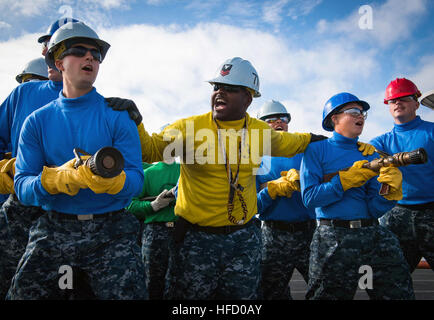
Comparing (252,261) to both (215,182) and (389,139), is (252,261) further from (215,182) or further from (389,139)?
(389,139)

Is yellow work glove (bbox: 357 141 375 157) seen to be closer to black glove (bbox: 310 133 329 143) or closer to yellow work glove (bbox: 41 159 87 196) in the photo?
black glove (bbox: 310 133 329 143)

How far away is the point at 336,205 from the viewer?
383 cm

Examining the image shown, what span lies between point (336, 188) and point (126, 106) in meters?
2.30

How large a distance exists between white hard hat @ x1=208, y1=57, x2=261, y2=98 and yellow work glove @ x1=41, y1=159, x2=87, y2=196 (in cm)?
177

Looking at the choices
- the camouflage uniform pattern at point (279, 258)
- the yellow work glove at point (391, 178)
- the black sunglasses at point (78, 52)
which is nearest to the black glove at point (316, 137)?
the yellow work glove at point (391, 178)

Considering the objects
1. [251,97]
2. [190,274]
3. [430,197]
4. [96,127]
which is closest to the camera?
[96,127]

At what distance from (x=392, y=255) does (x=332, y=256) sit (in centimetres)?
61

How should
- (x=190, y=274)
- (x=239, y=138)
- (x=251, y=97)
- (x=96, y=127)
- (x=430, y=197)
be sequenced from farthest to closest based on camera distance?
1. (x=430, y=197)
2. (x=251, y=97)
3. (x=239, y=138)
4. (x=190, y=274)
5. (x=96, y=127)

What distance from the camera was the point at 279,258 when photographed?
4.94m

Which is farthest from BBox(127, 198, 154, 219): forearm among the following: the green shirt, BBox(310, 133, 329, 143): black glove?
BBox(310, 133, 329, 143): black glove

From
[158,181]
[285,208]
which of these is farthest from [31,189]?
[285,208]

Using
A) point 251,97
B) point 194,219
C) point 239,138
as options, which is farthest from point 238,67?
point 194,219

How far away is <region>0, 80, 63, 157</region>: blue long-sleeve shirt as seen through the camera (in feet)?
11.2

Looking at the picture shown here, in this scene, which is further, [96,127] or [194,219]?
[194,219]
